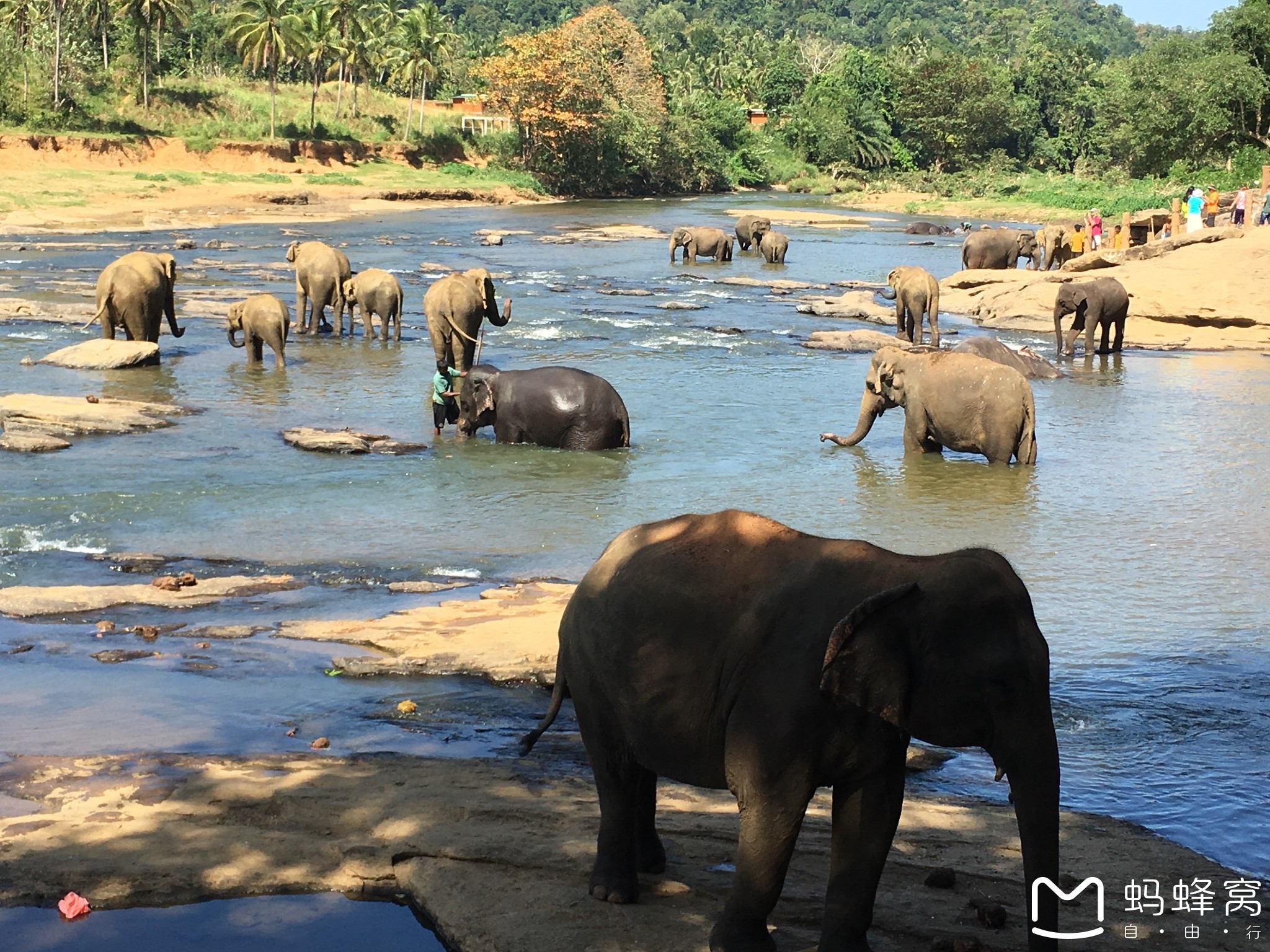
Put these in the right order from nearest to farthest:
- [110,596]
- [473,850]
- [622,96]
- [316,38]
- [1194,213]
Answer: [473,850]
[110,596]
[1194,213]
[316,38]
[622,96]

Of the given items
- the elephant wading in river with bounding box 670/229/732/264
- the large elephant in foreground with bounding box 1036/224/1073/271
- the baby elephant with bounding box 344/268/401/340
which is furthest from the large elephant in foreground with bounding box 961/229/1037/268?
the baby elephant with bounding box 344/268/401/340

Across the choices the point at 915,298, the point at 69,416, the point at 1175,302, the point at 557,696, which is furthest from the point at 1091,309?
the point at 557,696

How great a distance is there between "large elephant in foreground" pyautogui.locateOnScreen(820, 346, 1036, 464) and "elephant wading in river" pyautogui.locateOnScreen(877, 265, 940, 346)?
32.2 ft

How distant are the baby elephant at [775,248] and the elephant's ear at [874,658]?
39.6 meters

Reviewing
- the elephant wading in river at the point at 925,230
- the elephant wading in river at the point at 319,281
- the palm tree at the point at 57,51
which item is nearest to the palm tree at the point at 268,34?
the palm tree at the point at 57,51

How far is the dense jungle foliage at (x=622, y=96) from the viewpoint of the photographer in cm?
5872

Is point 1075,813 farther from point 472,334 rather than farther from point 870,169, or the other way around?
point 870,169

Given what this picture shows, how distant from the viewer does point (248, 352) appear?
21.1m

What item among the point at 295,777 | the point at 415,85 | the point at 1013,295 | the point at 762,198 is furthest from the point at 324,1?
the point at 295,777

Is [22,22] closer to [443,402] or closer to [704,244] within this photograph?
[704,244]

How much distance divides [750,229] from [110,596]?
39108 millimetres

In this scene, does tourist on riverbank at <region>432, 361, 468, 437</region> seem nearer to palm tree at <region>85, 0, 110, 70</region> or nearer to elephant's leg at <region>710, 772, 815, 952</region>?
elephant's leg at <region>710, 772, 815, 952</region>

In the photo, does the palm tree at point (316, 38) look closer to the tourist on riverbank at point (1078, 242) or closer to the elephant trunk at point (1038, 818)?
the tourist on riverbank at point (1078, 242)

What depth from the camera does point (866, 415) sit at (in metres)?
16.4
